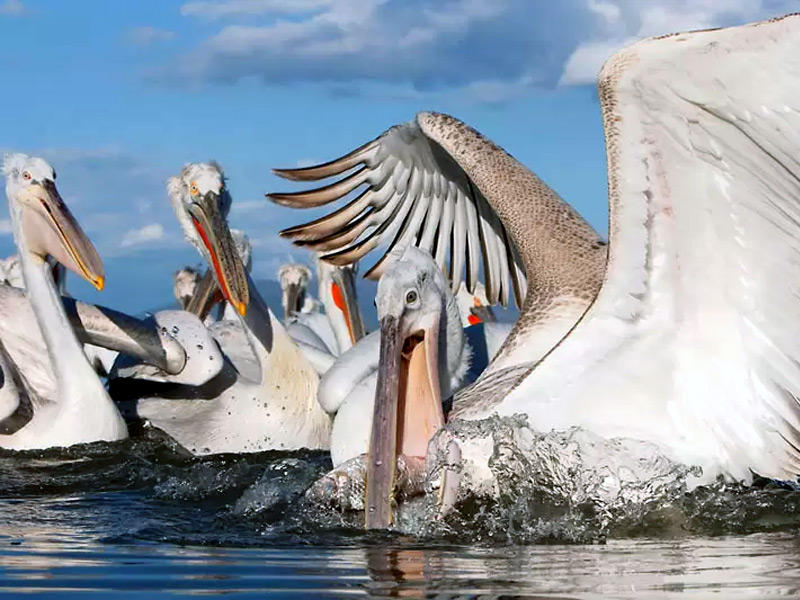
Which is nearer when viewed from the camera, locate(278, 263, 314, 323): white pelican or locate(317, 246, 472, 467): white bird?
locate(317, 246, 472, 467): white bird

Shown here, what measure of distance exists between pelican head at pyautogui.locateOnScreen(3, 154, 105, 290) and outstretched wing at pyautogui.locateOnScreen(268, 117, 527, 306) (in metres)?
1.21

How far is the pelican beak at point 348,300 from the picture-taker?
525 inches

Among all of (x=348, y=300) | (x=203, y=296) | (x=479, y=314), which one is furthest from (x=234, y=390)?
(x=479, y=314)

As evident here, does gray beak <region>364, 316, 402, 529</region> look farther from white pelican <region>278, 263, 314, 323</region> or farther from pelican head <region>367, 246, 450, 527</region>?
white pelican <region>278, 263, 314, 323</region>

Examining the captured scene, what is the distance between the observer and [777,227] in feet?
18.5

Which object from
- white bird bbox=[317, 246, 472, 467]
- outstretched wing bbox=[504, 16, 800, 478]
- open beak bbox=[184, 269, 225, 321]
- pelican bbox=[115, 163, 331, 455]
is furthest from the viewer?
open beak bbox=[184, 269, 225, 321]

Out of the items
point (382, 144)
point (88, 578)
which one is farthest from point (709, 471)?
point (382, 144)

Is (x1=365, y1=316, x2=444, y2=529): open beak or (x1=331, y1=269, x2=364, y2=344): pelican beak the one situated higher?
(x1=331, y1=269, x2=364, y2=344): pelican beak

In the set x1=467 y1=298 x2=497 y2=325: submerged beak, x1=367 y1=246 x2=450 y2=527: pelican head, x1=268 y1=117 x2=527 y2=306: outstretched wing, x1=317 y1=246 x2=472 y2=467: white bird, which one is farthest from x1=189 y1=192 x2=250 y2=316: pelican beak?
x1=467 y1=298 x2=497 y2=325: submerged beak

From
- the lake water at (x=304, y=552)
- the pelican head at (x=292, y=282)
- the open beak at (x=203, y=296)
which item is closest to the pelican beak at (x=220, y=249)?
the lake water at (x=304, y=552)

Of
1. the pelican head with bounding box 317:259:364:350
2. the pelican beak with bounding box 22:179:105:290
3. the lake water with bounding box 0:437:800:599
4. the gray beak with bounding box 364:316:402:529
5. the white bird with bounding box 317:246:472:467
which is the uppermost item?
the pelican head with bounding box 317:259:364:350

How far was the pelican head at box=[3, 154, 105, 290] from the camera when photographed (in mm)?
9281

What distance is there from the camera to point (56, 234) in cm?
938

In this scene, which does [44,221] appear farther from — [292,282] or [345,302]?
[292,282]
